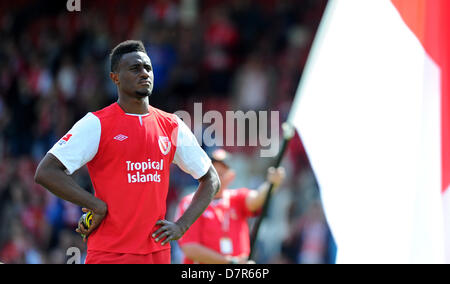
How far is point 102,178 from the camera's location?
→ 4598 mm

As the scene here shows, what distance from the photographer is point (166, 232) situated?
4.64 meters

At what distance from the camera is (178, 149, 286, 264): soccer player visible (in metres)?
7.34

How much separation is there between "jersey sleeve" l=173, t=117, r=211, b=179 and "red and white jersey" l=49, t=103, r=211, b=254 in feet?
0.78

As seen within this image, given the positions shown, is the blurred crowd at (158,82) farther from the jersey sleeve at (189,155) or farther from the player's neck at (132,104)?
the player's neck at (132,104)

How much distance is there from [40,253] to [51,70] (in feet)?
12.2

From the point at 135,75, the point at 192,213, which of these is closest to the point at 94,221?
the point at 192,213

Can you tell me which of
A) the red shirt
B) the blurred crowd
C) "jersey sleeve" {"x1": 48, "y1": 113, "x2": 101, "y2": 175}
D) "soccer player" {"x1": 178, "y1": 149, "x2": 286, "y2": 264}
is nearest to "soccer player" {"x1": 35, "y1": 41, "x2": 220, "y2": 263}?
"jersey sleeve" {"x1": 48, "y1": 113, "x2": 101, "y2": 175}

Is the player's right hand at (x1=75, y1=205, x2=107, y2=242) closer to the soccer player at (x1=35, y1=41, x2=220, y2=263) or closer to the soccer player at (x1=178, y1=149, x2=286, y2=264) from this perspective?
the soccer player at (x1=35, y1=41, x2=220, y2=263)

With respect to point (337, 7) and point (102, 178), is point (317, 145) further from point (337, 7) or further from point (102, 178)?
point (102, 178)

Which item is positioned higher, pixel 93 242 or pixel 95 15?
pixel 95 15

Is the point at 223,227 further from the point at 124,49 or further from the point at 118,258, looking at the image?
the point at 124,49

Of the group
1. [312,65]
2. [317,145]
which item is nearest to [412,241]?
[317,145]

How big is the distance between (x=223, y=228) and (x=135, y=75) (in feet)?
10.7

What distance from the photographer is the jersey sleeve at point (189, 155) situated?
16.0 feet
